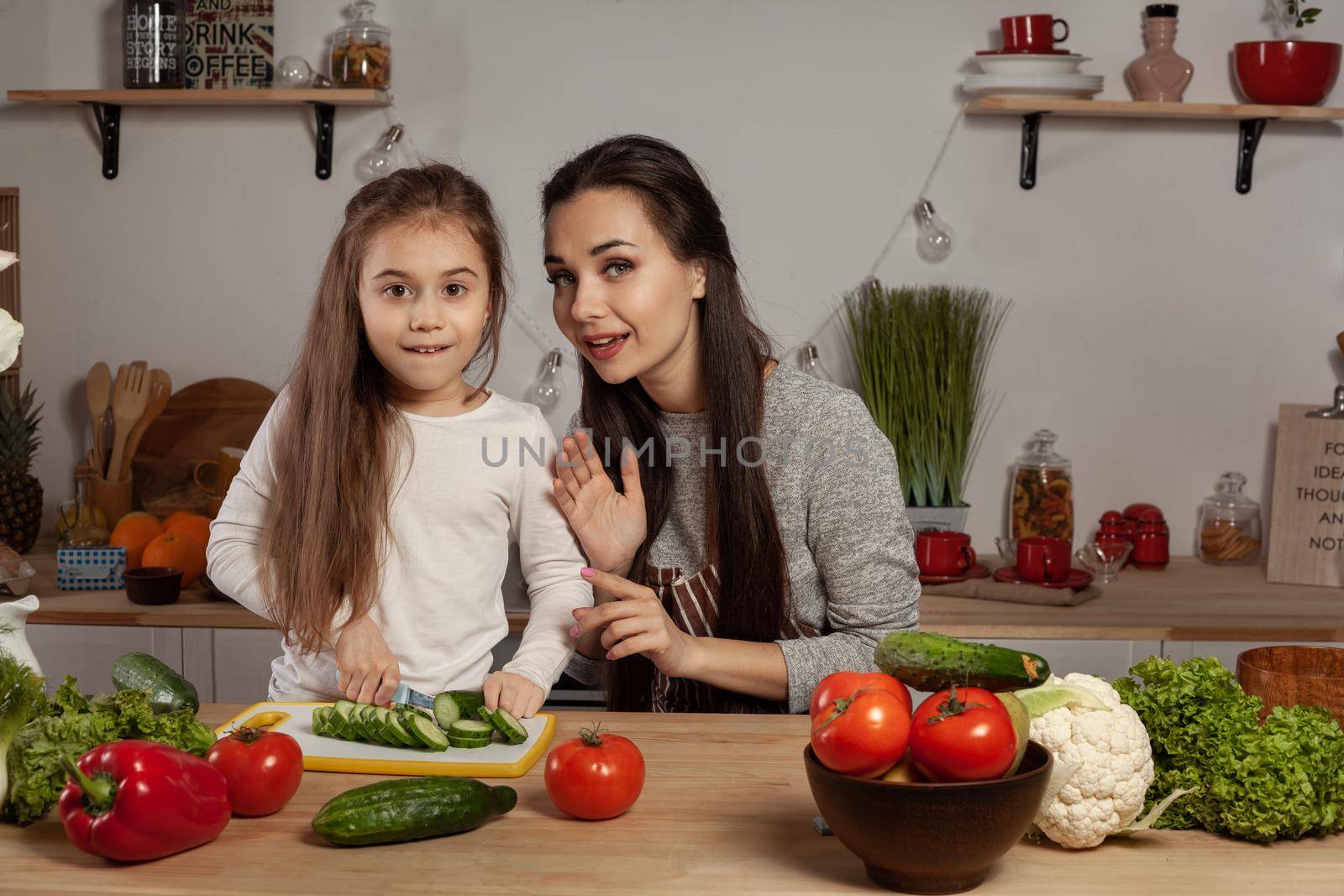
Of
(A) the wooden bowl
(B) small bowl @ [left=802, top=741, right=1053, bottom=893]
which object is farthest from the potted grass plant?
(B) small bowl @ [left=802, top=741, right=1053, bottom=893]

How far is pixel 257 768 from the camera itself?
1.11 meters

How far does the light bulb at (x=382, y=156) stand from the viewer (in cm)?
286

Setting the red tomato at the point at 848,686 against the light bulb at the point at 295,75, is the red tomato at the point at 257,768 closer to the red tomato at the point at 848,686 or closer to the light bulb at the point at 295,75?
the red tomato at the point at 848,686

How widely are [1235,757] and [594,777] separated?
57 centimetres

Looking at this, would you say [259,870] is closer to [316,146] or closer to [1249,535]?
[316,146]

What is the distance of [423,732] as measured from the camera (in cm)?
128

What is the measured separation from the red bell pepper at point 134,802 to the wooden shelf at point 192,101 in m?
2.03

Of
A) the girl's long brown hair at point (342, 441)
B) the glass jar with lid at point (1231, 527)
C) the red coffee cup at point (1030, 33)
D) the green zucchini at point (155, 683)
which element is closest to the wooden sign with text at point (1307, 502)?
the glass jar with lid at point (1231, 527)

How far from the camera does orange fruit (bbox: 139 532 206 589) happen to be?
8.31 feet

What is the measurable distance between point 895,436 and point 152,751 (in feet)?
6.71

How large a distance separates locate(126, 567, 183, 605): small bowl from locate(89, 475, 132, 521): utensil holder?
437 millimetres

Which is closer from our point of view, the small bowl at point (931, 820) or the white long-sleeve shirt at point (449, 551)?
the small bowl at point (931, 820)

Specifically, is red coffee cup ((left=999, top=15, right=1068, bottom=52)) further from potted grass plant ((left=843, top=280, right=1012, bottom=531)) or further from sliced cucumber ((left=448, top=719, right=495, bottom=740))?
sliced cucumber ((left=448, top=719, right=495, bottom=740))

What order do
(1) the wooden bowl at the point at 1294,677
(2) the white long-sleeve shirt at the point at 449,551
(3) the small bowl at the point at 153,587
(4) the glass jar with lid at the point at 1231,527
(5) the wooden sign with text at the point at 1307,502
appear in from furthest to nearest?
(4) the glass jar with lid at the point at 1231,527, (5) the wooden sign with text at the point at 1307,502, (3) the small bowl at the point at 153,587, (2) the white long-sleeve shirt at the point at 449,551, (1) the wooden bowl at the point at 1294,677
